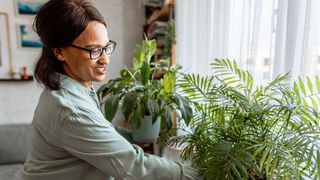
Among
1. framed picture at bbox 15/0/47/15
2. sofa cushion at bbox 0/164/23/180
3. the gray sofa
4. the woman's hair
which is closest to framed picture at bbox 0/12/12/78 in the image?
framed picture at bbox 15/0/47/15

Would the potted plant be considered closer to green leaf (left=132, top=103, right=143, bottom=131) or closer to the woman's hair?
green leaf (left=132, top=103, right=143, bottom=131)

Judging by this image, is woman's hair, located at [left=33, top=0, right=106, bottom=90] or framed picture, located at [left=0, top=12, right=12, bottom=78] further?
framed picture, located at [left=0, top=12, right=12, bottom=78]

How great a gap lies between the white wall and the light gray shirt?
1.68 m

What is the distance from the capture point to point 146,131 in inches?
42.4

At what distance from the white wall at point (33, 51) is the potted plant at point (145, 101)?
1.37 meters

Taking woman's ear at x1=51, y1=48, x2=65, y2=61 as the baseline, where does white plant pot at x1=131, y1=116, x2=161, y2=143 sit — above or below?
below

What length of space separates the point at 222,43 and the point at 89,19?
2.65ft

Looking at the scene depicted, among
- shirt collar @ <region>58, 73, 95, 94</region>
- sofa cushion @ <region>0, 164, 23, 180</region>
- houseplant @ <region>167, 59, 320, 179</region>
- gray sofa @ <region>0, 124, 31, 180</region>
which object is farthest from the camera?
gray sofa @ <region>0, 124, 31, 180</region>

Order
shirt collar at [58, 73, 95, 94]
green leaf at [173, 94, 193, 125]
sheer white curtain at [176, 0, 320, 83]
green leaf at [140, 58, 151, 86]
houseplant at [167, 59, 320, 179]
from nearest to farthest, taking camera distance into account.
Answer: houseplant at [167, 59, 320, 179] < shirt collar at [58, 73, 95, 94] < sheer white curtain at [176, 0, 320, 83] < green leaf at [173, 94, 193, 125] < green leaf at [140, 58, 151, 86]

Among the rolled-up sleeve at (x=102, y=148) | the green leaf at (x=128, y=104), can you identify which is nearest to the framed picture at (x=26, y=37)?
the green leaf at (x=128, y=104)

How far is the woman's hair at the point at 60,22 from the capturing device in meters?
0.65

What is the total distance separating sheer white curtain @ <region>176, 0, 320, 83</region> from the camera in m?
0.83

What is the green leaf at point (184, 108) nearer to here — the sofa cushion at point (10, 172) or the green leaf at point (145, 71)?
the green leaf at point (145, 71)


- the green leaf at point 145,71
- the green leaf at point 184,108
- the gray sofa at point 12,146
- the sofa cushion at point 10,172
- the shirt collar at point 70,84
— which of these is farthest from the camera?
the gray sofa at point 12,146
